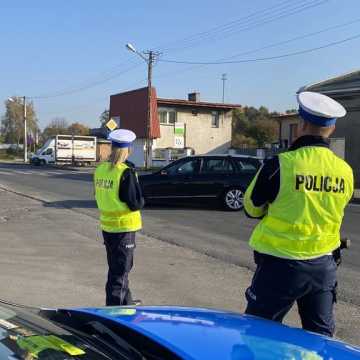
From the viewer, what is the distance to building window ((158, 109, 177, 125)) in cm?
4978

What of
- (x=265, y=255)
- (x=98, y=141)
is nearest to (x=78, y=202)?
(x=265, y=255)

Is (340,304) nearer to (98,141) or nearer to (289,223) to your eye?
(289,223)

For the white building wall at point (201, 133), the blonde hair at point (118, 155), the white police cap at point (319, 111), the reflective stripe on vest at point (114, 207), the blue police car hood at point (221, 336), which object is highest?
the white building wall at point (201, 133)

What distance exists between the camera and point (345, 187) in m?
3.15

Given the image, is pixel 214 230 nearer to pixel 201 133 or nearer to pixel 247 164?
pixel 247 164

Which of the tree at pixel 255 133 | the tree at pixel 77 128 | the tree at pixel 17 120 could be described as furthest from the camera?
the tree at pixel 77 128

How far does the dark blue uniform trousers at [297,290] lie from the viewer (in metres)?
3.05

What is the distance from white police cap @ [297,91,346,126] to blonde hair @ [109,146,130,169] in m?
2.19

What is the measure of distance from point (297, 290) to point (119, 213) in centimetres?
228

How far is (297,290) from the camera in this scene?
10.0 ft

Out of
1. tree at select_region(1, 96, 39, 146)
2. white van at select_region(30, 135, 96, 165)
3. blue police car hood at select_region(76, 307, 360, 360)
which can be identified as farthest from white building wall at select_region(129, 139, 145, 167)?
tree at select_region(1, 96, 39, 146)

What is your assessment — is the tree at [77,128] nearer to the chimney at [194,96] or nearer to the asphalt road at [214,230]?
the chimney at [194,96]

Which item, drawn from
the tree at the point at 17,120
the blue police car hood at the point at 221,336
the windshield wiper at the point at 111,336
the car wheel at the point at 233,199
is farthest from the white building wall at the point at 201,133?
the tree at the point at 17,120

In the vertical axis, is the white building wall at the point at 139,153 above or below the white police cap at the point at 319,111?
below
